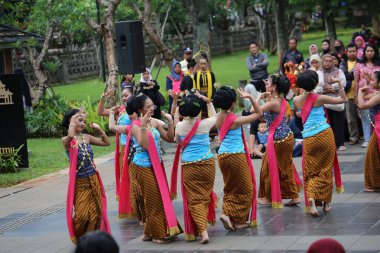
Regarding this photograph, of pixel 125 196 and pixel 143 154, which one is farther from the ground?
pixel 143 154

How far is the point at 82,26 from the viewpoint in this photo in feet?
76.6

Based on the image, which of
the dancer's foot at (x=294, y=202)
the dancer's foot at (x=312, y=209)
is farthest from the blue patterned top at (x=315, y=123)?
the dancer's foot at (x=294, y=202)

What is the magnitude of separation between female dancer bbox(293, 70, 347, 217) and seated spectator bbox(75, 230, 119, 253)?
251 inches

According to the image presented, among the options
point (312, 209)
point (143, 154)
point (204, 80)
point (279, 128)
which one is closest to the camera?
point (143, 154)

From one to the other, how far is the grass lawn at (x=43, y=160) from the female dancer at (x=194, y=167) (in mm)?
6114

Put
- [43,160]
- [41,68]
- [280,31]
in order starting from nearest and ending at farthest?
[43,160] < [41,68] < [280,31]

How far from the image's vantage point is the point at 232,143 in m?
10.5

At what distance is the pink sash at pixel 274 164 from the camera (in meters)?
11.6

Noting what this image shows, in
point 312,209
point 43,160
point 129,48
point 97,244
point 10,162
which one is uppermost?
point 129,48

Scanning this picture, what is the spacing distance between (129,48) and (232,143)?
17.2ft

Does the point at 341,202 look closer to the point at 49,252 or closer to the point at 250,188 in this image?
the point at 250,188

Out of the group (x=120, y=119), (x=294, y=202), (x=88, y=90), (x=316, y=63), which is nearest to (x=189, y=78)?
(x=316, y=63)

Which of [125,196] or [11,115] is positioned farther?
[11,115]

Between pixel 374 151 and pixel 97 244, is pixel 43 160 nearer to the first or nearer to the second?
pixel 374 151
